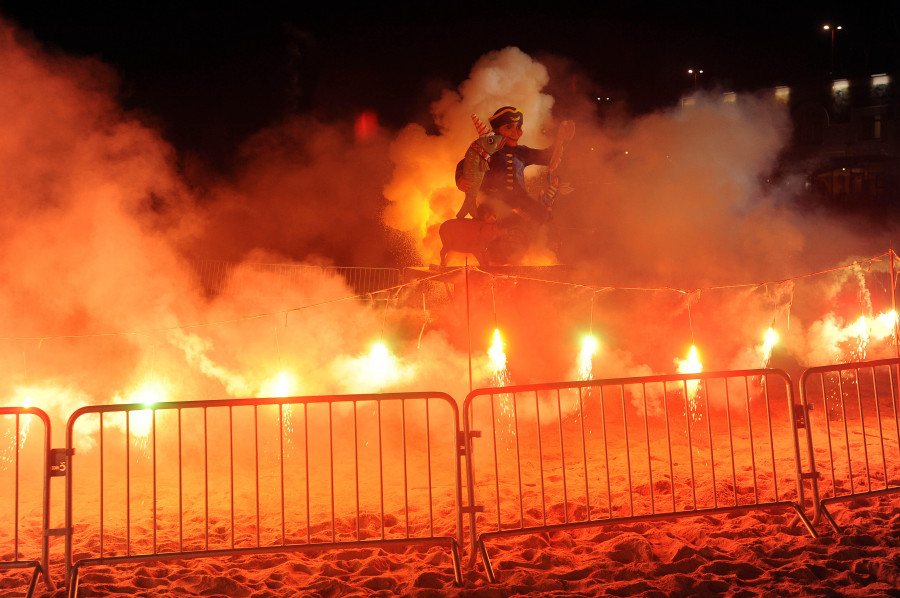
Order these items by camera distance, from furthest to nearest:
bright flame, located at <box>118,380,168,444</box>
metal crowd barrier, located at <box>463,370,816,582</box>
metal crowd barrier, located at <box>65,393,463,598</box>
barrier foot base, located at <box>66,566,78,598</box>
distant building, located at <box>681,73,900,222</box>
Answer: distant building, located at <box>681,73,900,222</box>
bright flame, located at <box>118,380,168,444</box>
metal crowd barrier, located at <box>463,370,816,582</box>
metal crowd barrier, located at <box>65,393,463,598</box>
barrier foot base, located at <box>66,566,78,598</box>

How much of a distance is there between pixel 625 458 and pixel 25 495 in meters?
6.87

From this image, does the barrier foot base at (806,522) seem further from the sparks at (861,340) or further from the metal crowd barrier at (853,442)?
the sparks at (861,340)

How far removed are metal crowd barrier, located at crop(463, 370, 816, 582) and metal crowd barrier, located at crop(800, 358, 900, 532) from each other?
28cm

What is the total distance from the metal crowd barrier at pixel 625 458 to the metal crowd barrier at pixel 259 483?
0.48 m

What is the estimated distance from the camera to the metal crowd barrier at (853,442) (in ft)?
16.1

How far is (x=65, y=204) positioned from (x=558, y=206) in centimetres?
1011

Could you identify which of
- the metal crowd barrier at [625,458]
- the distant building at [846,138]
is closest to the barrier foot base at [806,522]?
the metal crowd barrier at [625,458]

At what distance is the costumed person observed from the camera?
1048cm

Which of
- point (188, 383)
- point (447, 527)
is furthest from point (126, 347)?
point (447, 527)

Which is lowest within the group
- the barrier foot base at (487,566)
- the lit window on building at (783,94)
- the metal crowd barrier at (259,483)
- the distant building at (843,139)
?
the barrier foot base at (487,566)

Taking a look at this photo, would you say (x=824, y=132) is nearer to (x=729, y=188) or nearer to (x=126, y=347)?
(x=729, y=188)

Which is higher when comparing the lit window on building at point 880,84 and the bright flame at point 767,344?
the lit window on building at point 880,84

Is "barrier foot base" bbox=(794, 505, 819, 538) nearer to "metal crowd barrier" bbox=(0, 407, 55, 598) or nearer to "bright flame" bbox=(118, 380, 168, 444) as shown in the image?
"metal crowd barrier" bbox=(0, 407, 55, 598)

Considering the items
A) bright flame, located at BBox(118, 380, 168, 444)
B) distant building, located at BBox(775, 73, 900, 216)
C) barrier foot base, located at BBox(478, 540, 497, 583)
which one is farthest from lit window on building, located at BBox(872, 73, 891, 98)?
barrier foot base, located at BBox(478, 540, 497, 583)
